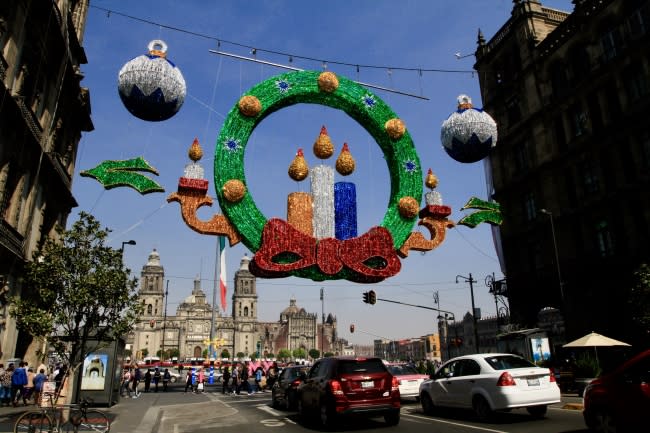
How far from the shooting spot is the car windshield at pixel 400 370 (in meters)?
17.2

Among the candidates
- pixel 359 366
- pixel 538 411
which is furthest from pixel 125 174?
pixel 538 411

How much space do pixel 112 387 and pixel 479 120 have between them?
17235 millimetres

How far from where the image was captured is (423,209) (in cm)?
1914

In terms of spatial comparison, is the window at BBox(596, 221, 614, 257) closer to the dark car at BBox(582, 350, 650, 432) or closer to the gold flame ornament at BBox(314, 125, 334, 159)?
the gold flame ornament at BBox(314, 125, 334, 159)

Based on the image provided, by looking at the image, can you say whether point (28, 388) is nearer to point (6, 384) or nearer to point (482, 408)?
point (6, 384)

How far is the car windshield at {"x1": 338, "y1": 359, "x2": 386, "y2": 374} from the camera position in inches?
416

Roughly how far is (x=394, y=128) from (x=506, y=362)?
10.5 metres

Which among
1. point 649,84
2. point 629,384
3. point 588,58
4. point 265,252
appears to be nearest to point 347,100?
point 265,252

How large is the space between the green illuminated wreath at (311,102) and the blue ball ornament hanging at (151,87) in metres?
2.69

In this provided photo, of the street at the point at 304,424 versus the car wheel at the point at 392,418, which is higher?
the car wheel at the point at 392,418

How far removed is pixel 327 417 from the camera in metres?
10.3

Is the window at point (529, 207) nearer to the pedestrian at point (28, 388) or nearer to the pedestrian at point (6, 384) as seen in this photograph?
the pedestrian at point (28, 388)

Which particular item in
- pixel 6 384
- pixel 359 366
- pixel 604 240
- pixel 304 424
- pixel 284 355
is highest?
pixel 604 240

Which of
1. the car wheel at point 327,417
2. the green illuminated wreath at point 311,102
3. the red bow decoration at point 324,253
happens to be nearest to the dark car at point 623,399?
the car wheel at point 327,417
